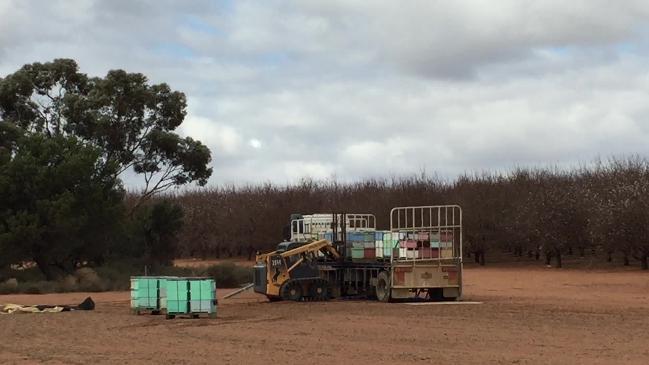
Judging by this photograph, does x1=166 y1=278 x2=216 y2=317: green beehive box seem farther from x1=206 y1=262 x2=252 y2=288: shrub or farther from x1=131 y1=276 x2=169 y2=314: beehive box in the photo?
x1=206 y1=262 x2=252 y2=288: shrub

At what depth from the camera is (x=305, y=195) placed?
81.0m

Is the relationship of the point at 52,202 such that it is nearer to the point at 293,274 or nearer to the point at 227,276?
the point at 227,276

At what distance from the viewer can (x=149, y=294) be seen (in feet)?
75.3

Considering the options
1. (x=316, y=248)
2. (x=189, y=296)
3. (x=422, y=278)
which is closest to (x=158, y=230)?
(x=316, y=248)

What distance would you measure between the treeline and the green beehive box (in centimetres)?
3091


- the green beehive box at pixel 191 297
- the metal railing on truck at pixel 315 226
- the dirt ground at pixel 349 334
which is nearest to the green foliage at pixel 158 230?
the metal railing on truck at pixel 315 226

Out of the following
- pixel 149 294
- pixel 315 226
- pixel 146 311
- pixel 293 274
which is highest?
pixel 315 226

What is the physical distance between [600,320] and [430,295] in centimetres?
769

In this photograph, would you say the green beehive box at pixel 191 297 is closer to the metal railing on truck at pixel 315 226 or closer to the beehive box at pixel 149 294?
the beehive box at pixel 149 294

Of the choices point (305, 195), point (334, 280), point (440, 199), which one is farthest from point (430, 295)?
point (305, 195)

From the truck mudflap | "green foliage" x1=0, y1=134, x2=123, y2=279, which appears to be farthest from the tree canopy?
the truck mudflap

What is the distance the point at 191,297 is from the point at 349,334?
6036mm

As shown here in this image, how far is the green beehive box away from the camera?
21688mm

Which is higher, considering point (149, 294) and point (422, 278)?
point (422, 278)
